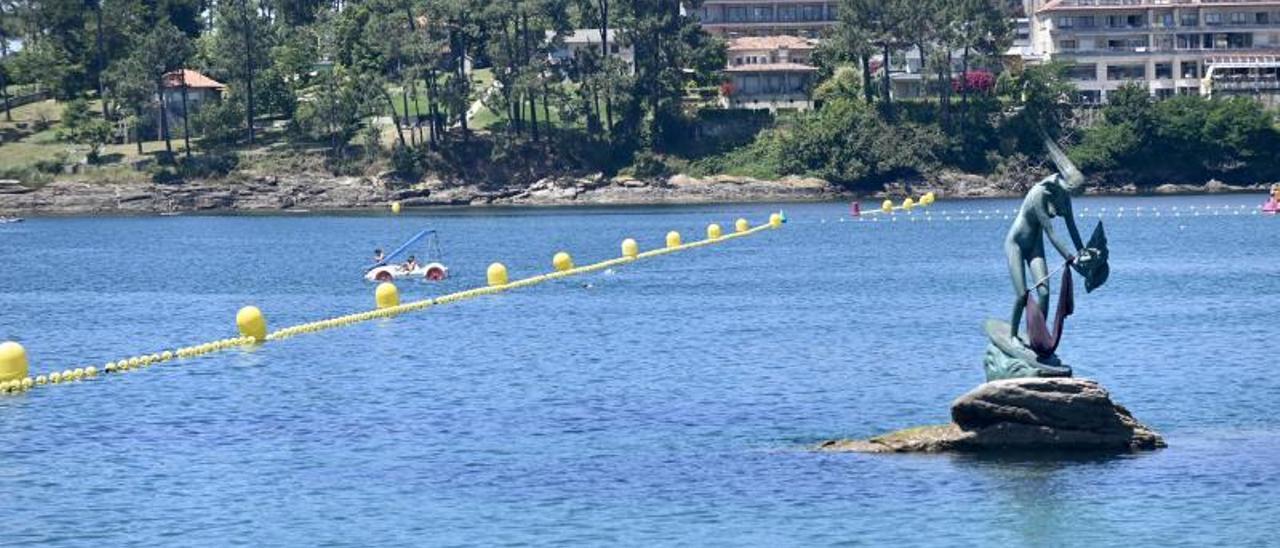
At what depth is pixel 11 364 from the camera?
63500mm

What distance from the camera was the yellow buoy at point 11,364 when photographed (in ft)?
208

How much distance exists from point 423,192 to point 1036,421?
144 m

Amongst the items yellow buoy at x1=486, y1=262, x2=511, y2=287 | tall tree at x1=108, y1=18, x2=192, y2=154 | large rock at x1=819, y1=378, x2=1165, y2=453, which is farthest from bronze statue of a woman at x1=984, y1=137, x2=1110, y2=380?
tall tree at x1=108, y1=18, x2=192, y2=154

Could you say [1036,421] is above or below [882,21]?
below

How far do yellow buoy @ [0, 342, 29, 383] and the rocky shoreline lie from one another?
404ft

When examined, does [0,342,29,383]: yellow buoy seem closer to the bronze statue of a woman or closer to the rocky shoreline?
the bronze statue of a woman

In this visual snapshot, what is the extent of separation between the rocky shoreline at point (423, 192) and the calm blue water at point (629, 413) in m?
76.6

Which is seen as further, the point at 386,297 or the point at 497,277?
the point at 497,277

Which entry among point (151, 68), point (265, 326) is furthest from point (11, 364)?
point (151, 68)

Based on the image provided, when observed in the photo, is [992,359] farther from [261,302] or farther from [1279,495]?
[261,302]

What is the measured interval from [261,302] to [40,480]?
4883 cm

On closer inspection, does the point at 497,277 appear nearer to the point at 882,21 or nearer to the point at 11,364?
the point at 11,364

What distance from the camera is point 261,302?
9656cm

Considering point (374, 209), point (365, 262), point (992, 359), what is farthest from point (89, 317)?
point (374, 209)
